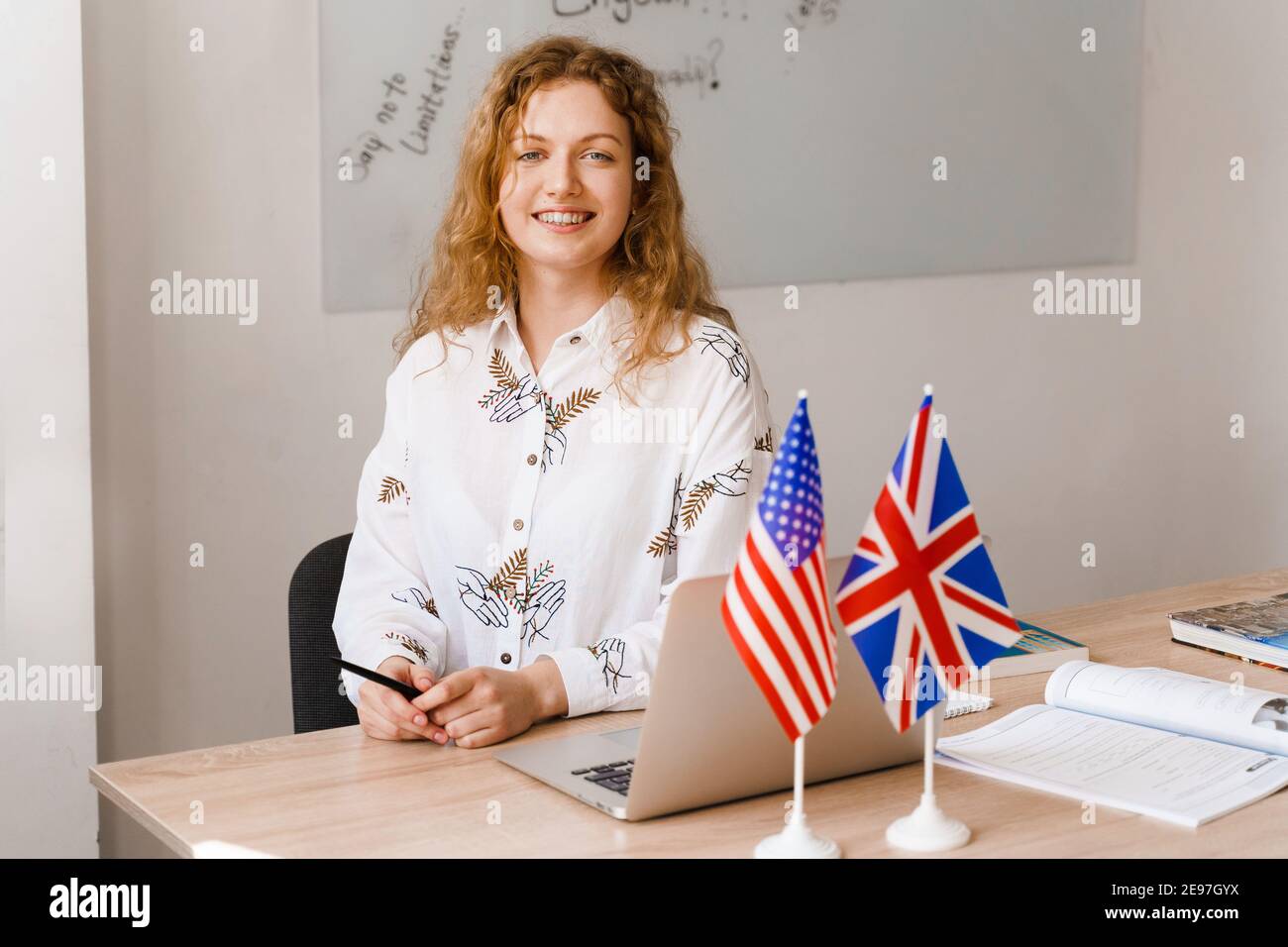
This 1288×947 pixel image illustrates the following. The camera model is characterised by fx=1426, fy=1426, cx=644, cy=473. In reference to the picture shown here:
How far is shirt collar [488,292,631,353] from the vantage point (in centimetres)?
204

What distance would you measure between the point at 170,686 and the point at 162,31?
48.3 inches

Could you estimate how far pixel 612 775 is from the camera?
1.45 m

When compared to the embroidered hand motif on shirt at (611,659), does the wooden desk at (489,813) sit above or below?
below

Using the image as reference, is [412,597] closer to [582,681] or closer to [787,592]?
[582,681]

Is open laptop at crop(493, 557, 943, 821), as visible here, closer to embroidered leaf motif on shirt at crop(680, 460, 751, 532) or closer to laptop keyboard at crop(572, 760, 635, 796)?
laptop keyboard at crop(572, 760, 635, 796)

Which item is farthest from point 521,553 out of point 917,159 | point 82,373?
point 917,159

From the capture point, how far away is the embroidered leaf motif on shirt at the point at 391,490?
2039 mm

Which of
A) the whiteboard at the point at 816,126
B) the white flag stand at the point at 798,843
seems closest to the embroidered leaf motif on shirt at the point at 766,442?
the white flag stand at the point at 798,843

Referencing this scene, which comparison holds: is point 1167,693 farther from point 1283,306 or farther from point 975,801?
point 1283,306

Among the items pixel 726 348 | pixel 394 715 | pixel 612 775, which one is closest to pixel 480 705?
pixel 394 715

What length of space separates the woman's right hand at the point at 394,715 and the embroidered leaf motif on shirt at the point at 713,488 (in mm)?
473

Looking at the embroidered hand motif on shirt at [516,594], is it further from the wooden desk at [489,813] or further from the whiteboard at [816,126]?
the whiteboard at [816,126]

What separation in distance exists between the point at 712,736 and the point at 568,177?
919mm
